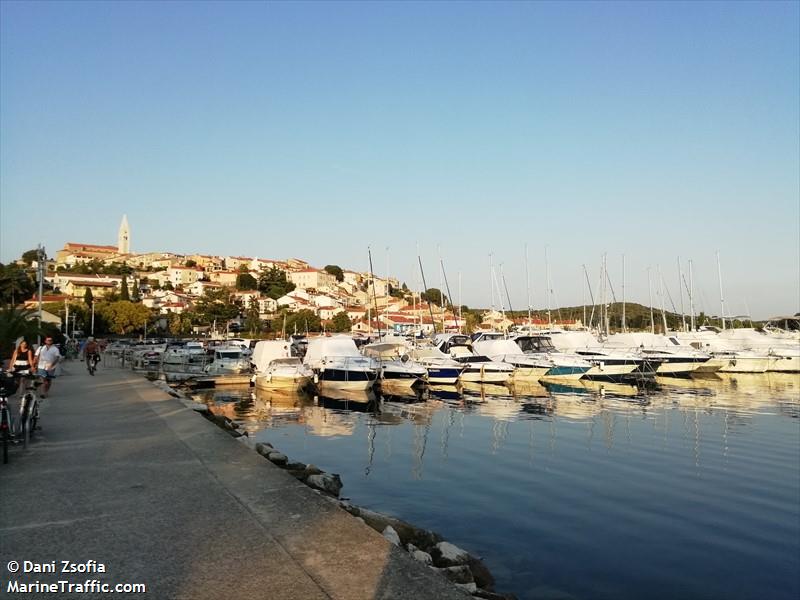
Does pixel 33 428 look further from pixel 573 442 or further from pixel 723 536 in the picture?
pixel 573 442

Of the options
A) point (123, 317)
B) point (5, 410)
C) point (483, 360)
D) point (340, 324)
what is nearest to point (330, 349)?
point (483, 360)

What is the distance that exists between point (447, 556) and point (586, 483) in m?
7.57

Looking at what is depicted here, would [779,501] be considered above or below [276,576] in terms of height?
below

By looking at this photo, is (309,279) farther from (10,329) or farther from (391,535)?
(391,535)

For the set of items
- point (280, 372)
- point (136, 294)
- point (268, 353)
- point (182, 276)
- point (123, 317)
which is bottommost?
point (280, 372)

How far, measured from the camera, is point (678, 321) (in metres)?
106

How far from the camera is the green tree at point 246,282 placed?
182 metres

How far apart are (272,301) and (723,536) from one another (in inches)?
6089

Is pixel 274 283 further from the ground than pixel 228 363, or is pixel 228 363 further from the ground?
pixel 274 283

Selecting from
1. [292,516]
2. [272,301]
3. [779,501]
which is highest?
[272,301]

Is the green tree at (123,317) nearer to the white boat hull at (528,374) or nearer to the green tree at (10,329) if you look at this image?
the green tree at (10,329)

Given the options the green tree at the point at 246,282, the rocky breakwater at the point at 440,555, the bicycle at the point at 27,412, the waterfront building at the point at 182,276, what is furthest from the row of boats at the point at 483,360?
the waterfront building at the point at 182,276

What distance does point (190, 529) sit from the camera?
6121 mm

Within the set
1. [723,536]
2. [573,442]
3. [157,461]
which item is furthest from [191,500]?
[573,442]
